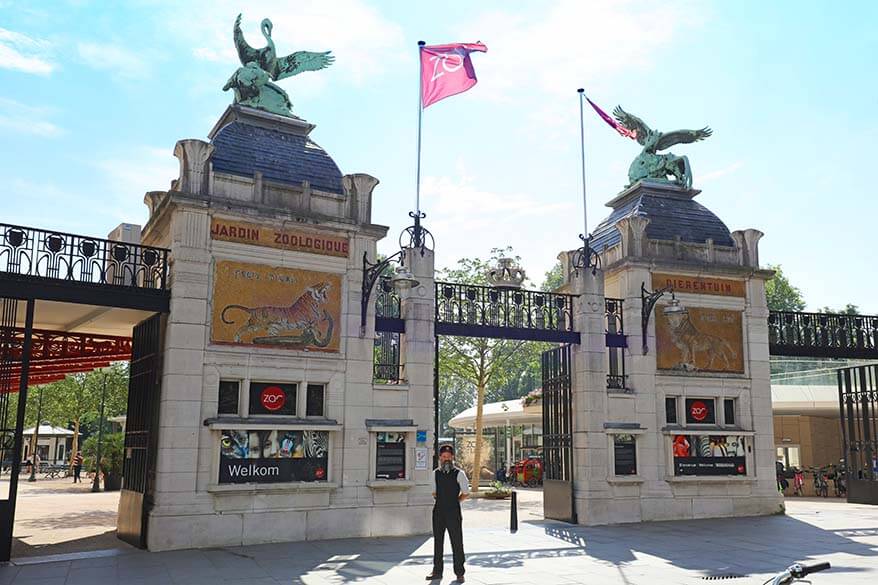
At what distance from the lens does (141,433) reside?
1475cm

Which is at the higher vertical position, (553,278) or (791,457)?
(553,278)

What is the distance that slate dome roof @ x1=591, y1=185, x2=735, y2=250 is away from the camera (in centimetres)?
1969

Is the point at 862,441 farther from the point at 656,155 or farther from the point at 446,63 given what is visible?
the point at 446,63

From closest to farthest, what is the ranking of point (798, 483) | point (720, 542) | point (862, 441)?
point (720, 542) < point (862, 441) < point (798, 483)

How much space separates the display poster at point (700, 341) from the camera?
60.8 feet

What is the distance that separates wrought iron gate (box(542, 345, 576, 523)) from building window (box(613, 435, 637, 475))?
3.37ft

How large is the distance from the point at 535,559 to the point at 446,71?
10864 mm

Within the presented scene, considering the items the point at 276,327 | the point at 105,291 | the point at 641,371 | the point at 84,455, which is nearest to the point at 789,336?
the point at 641,371

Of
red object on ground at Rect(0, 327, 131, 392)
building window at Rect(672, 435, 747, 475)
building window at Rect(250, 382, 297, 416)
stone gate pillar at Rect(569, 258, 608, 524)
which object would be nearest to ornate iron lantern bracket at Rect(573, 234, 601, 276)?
stone gate pillar at Rect(569, 258, 608, 524)

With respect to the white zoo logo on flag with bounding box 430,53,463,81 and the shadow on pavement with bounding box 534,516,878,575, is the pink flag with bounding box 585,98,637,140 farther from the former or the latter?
the shadow on pavement with bounding box 534,516,878,575

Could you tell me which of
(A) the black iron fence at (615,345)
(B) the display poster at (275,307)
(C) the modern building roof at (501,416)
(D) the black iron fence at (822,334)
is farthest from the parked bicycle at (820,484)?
(B) the display poster at (275,307)

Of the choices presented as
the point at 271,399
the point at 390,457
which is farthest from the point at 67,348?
the point at 390,457

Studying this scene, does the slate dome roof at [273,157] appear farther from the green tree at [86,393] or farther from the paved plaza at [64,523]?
the green tree at [86,393]

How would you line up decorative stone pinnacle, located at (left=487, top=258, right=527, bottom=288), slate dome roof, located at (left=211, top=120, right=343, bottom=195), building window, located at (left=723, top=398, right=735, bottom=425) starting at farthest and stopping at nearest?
building window, located at (left=723, top=398, right=735, bottom=425), decorative stone pinnacle, located at (left=487, top=258, right=527, bottom=288), slate dome roof, located at (left=211, top=120, right=343, bottom=195)
